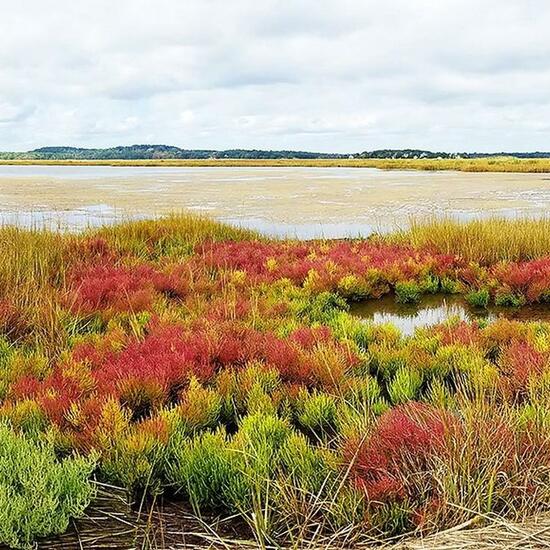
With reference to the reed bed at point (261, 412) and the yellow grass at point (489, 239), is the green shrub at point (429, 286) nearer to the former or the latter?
the reed bed at point (261, 412)

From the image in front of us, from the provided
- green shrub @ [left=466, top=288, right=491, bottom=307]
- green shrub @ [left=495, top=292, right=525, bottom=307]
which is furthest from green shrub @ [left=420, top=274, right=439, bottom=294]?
green shrub @ [left=495, top=292, right=525, bottom=307]

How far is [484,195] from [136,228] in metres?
18.6

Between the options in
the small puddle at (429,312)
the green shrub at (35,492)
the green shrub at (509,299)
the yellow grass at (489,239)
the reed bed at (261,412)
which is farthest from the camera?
the yellow grass at (489,239)

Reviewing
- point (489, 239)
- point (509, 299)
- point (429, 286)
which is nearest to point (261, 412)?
point (509, 299)

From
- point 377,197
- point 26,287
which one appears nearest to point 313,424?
point 26,287

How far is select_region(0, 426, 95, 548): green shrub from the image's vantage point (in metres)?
2.81

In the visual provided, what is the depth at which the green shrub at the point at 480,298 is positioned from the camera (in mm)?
8320

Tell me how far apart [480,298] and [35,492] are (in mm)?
6782

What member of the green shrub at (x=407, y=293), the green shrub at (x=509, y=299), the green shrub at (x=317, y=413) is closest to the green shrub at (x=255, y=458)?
the green shrub at (x=317, y=413)

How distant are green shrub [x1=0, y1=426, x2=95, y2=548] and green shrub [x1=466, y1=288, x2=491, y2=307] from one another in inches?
249

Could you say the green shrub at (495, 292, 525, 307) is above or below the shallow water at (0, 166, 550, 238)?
below

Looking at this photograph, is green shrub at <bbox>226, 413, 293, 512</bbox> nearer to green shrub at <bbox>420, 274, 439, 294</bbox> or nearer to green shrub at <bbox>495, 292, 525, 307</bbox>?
green shrub at <bbox>495, 292, 525, 307</bbox>

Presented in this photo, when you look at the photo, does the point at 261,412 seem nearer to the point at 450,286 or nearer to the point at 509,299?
the point at 509,299

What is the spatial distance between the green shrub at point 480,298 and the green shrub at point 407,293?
75 cm
